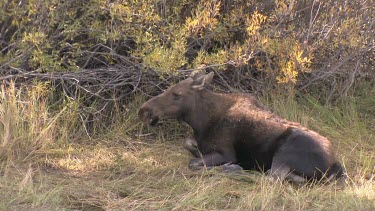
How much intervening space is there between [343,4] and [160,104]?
2767 millimetres

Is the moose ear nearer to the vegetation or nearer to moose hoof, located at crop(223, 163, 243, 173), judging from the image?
the vegetation

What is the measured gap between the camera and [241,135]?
7.83m

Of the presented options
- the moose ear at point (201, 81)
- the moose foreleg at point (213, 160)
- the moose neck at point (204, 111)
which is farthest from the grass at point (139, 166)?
the moose ear at point (201, 81)

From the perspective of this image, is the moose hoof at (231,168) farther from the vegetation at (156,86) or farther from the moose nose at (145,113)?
the moose nose at (145,113)

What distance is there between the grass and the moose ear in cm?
80

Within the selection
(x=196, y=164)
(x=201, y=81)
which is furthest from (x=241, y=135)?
(x=201, y=81)

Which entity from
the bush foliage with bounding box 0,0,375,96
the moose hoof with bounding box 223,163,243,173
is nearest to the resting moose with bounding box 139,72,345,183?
the moose hoof with bounding box 223,163,243,173

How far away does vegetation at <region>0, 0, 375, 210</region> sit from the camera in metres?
6.91

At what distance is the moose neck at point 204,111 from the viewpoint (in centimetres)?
813

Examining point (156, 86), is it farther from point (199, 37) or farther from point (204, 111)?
point (204, 111)

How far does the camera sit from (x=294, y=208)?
6.42m

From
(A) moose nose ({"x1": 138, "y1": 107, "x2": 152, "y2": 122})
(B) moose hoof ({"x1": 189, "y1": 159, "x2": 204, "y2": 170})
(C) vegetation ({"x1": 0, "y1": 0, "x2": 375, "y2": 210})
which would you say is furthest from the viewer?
(A) moose nose ({"x1": 138, "y1": 107, "x2": 152, "y2": 122})

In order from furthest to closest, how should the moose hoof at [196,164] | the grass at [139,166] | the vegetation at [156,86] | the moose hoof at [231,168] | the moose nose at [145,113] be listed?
the moose nose at [145,113] < the moose hoof at [196,164] < the moose hoof at [231,168] < the vegetation at [156,86] < the grass at [139,166]

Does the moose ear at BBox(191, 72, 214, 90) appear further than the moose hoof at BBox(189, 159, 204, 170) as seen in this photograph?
Yes
